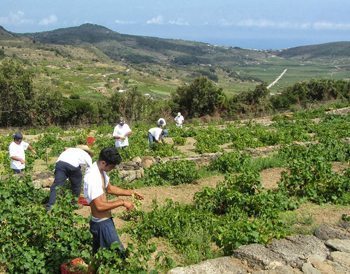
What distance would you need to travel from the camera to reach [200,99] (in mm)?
39406

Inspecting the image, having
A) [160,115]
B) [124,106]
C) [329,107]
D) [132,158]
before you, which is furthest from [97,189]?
[124,106]

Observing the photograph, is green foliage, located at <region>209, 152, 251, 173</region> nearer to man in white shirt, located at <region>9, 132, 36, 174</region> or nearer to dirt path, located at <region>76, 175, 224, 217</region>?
dirt path, located at <region>76, 175, 224, 217</region>

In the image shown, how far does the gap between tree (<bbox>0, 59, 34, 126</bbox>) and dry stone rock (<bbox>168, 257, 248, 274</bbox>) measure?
111 feet

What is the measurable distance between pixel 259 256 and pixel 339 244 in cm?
141

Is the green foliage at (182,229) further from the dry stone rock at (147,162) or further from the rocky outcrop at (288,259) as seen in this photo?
the dry stone rock at (147,162)

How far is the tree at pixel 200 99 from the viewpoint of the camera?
129 ft

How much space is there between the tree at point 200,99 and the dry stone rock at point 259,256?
3227 cm

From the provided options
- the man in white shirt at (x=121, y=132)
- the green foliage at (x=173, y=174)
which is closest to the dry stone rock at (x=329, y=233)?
the green foliage at (x=173, y=174)

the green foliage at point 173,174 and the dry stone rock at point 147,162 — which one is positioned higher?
the green foliage at point 173,174

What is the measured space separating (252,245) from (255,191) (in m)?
3.47

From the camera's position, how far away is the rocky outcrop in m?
6.30

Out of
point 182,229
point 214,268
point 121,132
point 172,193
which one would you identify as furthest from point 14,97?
point 214,268

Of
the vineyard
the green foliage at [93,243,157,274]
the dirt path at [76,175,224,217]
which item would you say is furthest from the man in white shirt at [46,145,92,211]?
the green foliage at [93,243,157,274]

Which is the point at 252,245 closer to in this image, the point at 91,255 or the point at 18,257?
the point at 91,255
